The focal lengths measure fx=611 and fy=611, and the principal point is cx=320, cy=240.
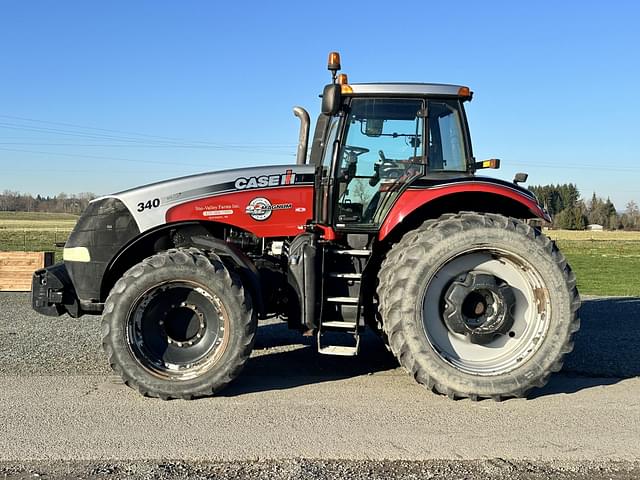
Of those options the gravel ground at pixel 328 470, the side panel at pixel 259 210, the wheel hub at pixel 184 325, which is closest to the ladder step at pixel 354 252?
the side panel at pixel 259 210

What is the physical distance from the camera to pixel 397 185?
573 cm

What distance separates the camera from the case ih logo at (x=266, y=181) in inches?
235

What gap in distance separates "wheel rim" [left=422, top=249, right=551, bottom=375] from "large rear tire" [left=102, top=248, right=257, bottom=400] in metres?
1.63

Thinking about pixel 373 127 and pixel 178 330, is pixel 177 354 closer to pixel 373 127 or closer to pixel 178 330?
pixel 178 330

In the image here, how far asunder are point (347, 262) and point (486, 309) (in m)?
1.33

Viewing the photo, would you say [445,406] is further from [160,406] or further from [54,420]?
[54,420]

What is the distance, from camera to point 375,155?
5.83 m

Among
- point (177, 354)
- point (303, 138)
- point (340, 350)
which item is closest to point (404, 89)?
point (303, 138)

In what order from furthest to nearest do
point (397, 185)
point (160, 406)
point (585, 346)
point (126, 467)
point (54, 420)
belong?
point (585, 346), point (397, 185), point (160, 406), point (54, 420), point (126, 467)

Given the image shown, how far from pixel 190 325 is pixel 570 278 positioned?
3.37 metres

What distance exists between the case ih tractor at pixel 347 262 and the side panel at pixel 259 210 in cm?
1

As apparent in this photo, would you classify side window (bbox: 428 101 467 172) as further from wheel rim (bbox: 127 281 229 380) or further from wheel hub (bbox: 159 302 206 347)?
wheel hub (bbox: 159 302 206 347)

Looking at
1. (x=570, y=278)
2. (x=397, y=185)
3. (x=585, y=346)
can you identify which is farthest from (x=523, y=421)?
(x=585, y=346)

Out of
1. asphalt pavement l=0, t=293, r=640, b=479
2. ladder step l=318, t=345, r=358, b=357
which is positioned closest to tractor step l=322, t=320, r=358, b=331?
ladder step l=318, t=345, r=358, b=357
